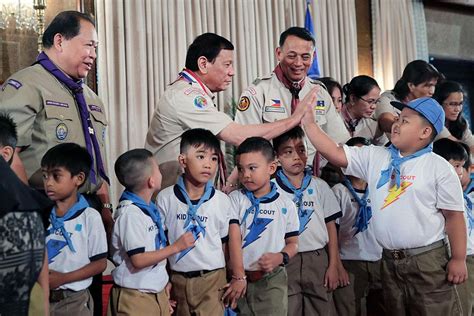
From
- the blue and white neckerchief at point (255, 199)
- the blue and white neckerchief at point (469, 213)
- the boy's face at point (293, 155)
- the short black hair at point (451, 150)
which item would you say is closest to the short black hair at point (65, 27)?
the blue and white neckerchief at point (255, 199)

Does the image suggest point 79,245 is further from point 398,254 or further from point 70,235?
point 398,254

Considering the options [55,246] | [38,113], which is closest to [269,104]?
[38,113]

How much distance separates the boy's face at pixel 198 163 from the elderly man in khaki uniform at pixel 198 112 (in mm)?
189

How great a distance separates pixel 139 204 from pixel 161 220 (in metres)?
0.14

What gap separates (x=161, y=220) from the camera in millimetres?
2820

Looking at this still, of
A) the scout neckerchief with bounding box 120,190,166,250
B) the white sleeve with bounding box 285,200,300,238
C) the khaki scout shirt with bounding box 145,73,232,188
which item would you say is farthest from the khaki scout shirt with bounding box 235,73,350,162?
the scout neckerchief with bounding box 120,190,166,250

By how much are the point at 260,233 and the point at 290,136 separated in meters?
0.55

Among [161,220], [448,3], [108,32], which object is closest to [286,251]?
[161,220]

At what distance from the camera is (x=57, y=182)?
2.64 meters

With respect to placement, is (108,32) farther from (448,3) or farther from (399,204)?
(448,3)

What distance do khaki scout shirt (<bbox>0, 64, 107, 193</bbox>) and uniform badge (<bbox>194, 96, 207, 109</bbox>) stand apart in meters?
0.56

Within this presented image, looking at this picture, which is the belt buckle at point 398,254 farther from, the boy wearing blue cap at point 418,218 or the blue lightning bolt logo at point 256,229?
the blue lightning bolt logo at point 256,229

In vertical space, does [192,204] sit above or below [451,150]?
below

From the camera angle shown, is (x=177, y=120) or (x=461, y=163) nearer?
(x=177, y=120)
